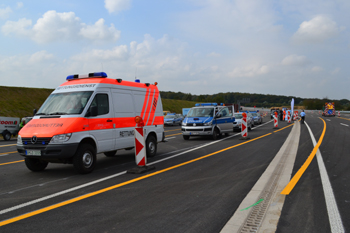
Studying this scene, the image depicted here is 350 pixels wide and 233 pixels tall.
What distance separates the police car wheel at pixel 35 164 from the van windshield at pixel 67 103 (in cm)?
131

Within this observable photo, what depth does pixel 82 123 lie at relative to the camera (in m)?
7.45

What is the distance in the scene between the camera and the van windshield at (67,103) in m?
7.67

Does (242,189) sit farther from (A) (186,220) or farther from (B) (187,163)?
(B) (187,163)

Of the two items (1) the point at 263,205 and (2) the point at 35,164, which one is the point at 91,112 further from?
(1) the point at 263,205

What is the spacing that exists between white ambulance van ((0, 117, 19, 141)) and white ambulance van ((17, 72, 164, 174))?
596 inches

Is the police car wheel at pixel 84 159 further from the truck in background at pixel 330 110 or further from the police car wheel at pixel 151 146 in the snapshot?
the truck in background at pixel 330 110

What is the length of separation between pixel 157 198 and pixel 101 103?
383 centimetres

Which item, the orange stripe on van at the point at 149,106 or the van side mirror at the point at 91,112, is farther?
the orange stripe on van at the point at 149,106

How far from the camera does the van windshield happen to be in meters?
7.67

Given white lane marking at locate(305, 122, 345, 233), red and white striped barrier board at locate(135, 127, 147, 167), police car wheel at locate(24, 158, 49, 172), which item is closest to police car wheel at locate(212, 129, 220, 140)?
red and white striped barrier board at locate(135, 127, 147, 167)

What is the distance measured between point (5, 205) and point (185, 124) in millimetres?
12443

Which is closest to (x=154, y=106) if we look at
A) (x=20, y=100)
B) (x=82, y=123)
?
(x=82, y=123)

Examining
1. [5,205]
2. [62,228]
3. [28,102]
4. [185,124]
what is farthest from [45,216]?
[28,102]

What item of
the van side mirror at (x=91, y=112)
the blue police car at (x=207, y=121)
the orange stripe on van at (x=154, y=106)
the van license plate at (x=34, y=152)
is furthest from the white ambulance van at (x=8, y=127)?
the van side mirror at (x=91, y=112)
